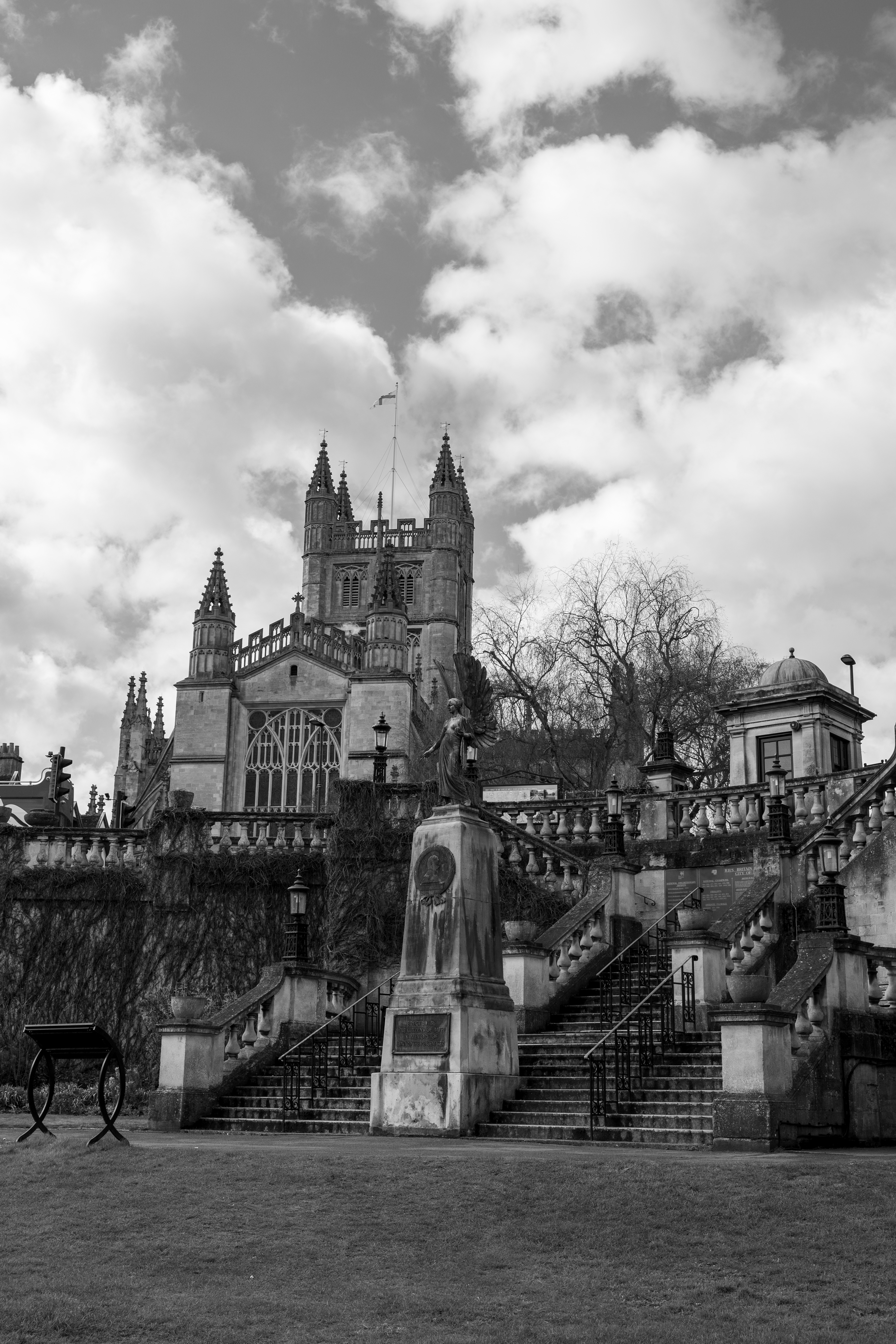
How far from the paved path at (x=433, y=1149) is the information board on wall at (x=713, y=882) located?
8.15 meters

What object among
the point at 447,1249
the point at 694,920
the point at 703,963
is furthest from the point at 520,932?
the point at 447,1249

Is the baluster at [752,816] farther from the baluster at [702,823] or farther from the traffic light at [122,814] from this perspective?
the traffic light at [122,814]

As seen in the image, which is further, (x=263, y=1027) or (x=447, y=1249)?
(x=263, y=1027)

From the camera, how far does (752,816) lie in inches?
960

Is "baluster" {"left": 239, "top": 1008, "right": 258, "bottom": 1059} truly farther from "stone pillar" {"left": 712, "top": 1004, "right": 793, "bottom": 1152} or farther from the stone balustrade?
the stone balustrade

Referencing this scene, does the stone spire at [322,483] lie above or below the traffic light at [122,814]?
above

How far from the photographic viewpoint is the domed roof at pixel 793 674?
37.0 m

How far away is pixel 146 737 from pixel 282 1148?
6721 centimetres

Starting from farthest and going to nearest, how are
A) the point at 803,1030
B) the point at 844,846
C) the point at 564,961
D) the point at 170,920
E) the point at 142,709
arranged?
the point at 142,709 < the point at 170,920 < the point at 844,846 < the point at 564,961 < the point at 803,1030

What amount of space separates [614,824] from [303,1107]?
7.35 meters

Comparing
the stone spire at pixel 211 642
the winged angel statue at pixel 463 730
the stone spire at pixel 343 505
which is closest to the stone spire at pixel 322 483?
the stone spire at pixel 343 505

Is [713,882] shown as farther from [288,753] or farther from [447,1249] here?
[288,753]

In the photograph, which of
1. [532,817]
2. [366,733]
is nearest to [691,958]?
[532,817]

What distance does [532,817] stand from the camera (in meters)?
26.7
